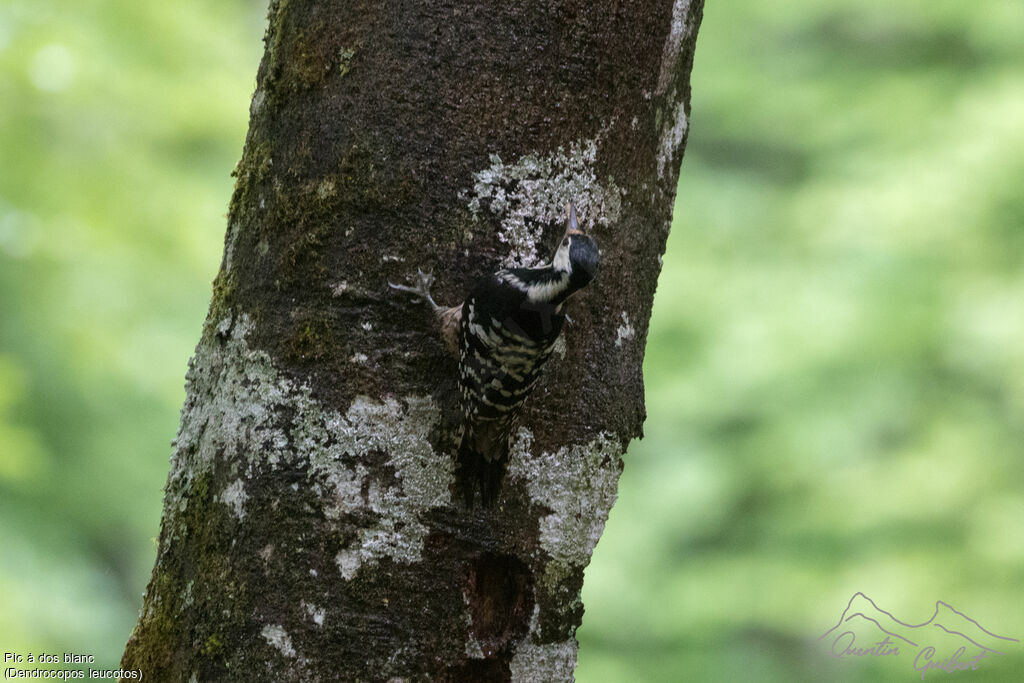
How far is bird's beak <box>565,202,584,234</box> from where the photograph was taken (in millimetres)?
2049

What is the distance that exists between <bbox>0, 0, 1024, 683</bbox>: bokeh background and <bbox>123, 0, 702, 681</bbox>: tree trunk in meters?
3.15

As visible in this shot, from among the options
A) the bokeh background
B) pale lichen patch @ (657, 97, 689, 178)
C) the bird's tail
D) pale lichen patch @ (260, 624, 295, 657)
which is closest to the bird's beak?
pale lichen patch @ (657, 97, 689, 178)

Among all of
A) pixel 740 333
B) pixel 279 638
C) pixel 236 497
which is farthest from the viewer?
pixel 740 333

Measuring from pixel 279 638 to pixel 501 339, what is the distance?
783 millimetres

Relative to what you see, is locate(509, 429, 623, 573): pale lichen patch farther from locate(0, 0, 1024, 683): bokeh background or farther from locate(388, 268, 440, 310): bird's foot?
locate(0, 0, 1024, 683): bokeh background

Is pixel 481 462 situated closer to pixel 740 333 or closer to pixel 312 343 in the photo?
pixel 312 343

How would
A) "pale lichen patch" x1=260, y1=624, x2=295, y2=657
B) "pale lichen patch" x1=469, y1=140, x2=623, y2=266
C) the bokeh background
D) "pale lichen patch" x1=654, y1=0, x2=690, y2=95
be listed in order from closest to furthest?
"pale lichen patch" x1=260, y1=624, x2=295, y2=657 → "pale lichen patch" x1=469, y1=140, x2=623, y2=266 → "pale lichen patch" x1=654, y1=0, x2=690, y2=95 → the bokeh background

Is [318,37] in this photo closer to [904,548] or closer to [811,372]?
[811,372]

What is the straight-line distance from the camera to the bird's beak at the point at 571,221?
6.72 feet

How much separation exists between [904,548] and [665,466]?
160 cm

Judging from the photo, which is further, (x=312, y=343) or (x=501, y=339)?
(x=501, y=339)

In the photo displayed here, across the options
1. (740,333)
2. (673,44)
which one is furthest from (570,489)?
(740,333)

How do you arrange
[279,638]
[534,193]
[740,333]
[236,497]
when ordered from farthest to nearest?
[740,333] < [534,193] < [236,497] < [279,638]

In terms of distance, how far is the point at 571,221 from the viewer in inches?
81.6
